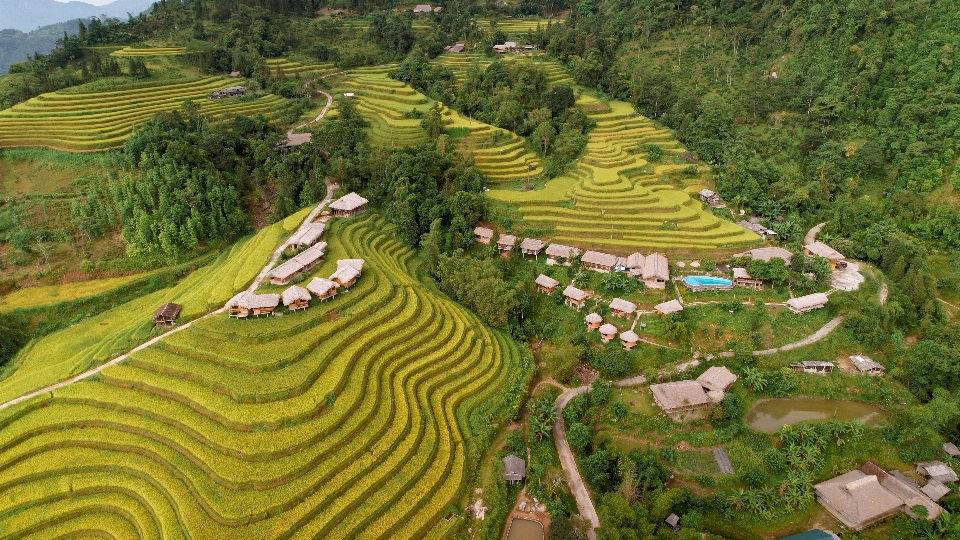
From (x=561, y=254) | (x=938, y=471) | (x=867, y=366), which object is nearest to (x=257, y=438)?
(x=561, y=254)

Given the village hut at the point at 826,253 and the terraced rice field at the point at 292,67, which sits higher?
the terraced rice field at the point at 292,67

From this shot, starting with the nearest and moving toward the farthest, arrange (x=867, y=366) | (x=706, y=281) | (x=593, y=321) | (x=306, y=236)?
(x=867, y=366), (x=593, y=321), (x=706, y=281), (x=306, y=236)

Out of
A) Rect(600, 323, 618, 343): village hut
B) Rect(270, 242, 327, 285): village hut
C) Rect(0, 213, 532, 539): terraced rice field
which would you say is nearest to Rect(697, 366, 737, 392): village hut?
Rect(600, 323, 618, 343): village hut

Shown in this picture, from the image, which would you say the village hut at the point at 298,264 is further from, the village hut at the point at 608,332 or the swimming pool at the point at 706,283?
the swimming pool at the point at 706,283

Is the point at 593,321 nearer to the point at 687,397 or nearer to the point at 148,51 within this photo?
the point at 687,397

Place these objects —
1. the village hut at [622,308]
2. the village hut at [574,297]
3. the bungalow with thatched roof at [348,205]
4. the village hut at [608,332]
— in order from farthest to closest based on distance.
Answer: the bungalow with thatched roof at [348,205] < the village hut at [574,297] < the village hut at [622,308] < the village hut at [608,332]

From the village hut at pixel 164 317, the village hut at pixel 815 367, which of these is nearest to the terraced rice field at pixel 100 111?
the village hut at pixel 164 317
